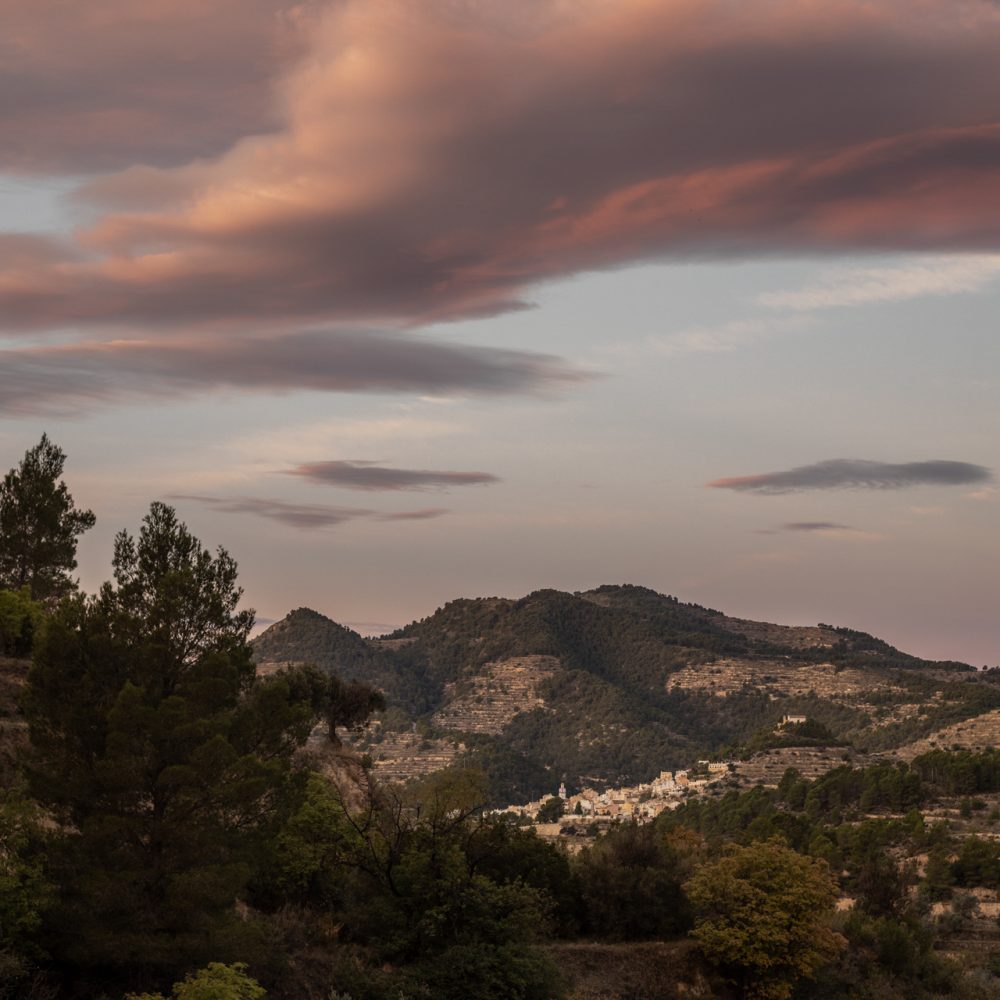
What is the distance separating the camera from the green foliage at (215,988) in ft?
78.9

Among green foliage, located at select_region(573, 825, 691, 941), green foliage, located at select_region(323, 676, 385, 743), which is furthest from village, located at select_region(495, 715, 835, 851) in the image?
green foliage, located at select_region(573, 825, 691, 941)

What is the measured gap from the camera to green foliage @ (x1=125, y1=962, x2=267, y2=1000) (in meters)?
24.1

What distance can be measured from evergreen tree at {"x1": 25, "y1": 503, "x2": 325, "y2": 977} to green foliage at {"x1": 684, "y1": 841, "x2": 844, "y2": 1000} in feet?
68.8

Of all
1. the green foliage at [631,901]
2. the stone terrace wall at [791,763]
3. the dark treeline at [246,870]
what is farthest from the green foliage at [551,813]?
the green foliage at [631,901]

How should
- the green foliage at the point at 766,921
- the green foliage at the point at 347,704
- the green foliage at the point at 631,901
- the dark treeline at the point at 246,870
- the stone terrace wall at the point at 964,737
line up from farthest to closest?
the stone terrace wall at the point at 964,737 → the green foliage at the point at 347,704 → the green foliage at the point at 631,901 → the green foliage at the point at 766,921 → the dark treeline at the point at 246,870

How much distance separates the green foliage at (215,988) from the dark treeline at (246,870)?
0.07 m

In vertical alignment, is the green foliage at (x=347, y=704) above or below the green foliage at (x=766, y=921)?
above

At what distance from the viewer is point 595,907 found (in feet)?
151

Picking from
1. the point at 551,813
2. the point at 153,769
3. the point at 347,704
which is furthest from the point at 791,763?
the point at 153,769

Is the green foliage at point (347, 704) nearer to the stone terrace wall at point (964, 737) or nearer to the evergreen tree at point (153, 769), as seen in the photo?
the evergreen tree at point (153, 769)

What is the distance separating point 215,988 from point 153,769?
653 cm

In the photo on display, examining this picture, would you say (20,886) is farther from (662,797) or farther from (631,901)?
(662,797)

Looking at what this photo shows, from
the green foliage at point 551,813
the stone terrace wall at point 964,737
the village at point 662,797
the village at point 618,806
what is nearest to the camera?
the village at point 618,806

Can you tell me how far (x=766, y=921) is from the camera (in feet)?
138
